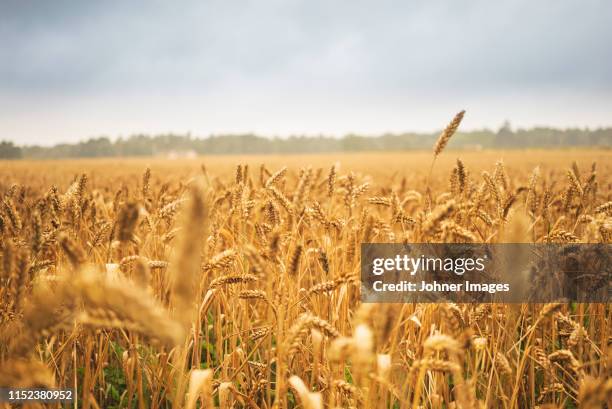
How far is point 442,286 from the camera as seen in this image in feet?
6.63

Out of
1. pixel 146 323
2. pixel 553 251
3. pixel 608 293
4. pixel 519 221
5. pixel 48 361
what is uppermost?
pixel 519 221

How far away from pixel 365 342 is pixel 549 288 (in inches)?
80.8

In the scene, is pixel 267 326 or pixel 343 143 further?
pixel 343 143

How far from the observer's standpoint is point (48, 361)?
1.85m

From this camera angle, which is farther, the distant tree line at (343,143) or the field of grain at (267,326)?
the distant tree line at (343,143)

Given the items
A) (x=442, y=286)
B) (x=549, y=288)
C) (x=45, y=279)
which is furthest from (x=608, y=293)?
(x=45, y=279)

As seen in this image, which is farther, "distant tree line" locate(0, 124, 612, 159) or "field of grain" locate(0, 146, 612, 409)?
"distant tree line" locate(0, 124, 612, 159)

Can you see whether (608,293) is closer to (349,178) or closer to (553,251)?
(553,251)

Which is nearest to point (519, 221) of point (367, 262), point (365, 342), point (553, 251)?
point (365, 342)

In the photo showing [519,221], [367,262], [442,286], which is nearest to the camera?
[519,221]

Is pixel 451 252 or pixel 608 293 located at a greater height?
pixel 451 252

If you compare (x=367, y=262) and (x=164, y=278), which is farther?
(x=164, y=278)

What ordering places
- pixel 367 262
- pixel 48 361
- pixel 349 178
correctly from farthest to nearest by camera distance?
pixel 349 178 → pixel 367 262 → pixel 48 361

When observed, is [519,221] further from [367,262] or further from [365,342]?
[367,262]
